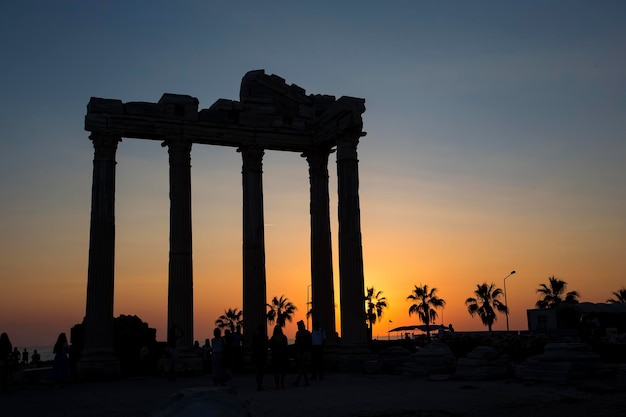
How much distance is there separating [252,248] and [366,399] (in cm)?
1499

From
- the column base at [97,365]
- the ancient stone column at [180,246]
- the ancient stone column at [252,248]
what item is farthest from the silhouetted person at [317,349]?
the column base at [97,365]

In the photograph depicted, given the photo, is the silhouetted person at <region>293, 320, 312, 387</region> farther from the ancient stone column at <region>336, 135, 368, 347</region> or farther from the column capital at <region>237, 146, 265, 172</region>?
the column capital at <region>237, 146, 265, 172</region>

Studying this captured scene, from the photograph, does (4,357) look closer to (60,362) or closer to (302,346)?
(60,362)

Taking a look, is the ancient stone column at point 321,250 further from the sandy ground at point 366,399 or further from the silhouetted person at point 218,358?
the silhouetted person at point 218,358

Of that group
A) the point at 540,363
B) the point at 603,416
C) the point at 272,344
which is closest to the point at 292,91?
the point at 272,344

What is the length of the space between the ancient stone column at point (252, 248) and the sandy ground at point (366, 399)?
7337 millimetres

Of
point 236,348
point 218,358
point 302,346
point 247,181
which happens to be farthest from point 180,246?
point 218,358

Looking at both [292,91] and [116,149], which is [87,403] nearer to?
[116,149]

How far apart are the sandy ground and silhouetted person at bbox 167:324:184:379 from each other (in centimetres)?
182

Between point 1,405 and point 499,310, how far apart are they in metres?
82.3

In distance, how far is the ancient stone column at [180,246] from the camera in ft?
89.4

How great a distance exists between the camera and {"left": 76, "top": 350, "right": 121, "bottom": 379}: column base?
2494 centimetres

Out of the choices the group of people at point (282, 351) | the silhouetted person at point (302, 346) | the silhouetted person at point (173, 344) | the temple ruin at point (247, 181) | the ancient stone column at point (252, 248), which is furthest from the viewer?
the ancient stone column at point (252, 248)

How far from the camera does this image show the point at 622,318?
59.9 metres
